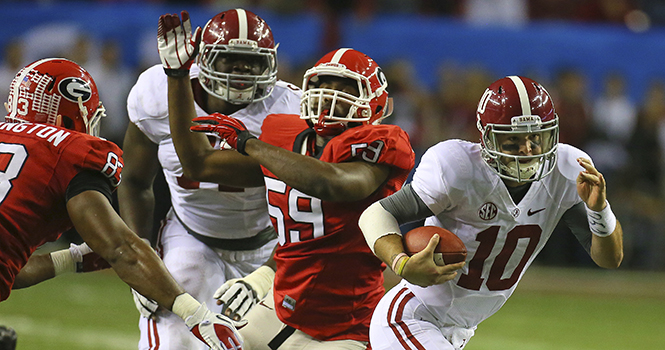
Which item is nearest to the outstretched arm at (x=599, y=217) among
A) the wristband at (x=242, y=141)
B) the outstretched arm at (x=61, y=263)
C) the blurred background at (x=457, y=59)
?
the wristband at (x=242, y=141)

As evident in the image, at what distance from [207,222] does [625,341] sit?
399cm

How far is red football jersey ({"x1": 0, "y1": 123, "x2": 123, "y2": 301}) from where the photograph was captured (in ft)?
9.77

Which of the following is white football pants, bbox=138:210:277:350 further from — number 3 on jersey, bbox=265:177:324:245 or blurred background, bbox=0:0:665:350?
blurred background, bbox=0:0:665:350

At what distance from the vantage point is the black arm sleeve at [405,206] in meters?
3.08

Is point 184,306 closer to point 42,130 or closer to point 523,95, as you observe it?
point 42,130

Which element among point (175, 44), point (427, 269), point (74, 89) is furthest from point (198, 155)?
point (427, 269)

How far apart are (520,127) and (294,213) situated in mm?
923

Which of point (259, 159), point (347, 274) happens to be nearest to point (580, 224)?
point (347, 274)

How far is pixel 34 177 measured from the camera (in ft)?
9.77

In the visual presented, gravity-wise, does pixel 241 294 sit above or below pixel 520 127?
below

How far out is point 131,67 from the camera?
358 inches

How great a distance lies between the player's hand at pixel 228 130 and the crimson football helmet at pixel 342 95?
258mm

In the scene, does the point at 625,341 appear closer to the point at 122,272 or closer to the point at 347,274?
the point at 347,274

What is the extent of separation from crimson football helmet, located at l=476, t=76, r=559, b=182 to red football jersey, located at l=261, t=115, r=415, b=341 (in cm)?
34
